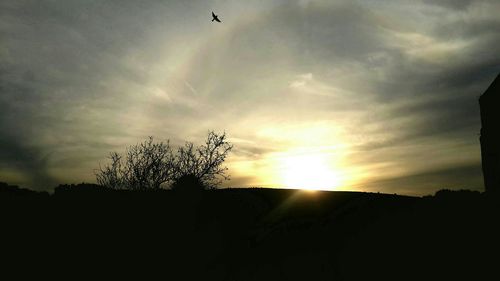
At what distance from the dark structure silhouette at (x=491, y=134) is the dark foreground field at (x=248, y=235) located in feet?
59.2

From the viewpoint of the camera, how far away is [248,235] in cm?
1183

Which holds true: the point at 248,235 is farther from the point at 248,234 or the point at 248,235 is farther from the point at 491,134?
the point at 491,134

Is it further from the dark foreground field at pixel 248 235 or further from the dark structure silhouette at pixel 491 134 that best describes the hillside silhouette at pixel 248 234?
the dark structure silhouette at pixel 491 134

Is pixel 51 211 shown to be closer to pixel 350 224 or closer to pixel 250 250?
pixel 250 250

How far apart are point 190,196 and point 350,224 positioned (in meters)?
4.66

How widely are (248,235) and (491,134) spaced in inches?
875

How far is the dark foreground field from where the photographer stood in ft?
33.5

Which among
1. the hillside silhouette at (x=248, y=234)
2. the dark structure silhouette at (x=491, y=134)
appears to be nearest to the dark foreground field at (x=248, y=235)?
the hillside silhouette at (x=248, y=234)

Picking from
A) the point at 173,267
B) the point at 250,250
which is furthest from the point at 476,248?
the point at 173,267

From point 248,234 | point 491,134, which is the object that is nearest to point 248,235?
point 248,234

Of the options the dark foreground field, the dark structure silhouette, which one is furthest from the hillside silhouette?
the dark structure silhouette

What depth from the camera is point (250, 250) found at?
11320 mm

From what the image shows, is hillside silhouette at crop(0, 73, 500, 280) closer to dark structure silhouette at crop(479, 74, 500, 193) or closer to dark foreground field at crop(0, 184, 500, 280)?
dark foreground field at crop(0, 184, 500, 280)

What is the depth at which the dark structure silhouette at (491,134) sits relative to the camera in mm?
27234
